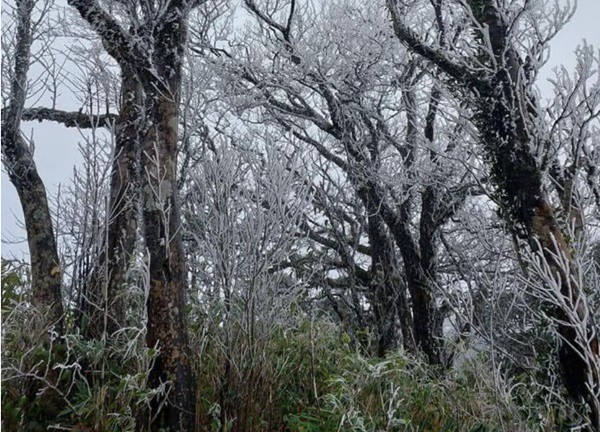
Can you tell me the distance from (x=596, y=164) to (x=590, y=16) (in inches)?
133

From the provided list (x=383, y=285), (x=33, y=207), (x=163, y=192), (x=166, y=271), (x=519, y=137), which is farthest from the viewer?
(x=383, y=285)

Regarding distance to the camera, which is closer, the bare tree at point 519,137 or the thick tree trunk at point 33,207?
the bare tree at point 519,137

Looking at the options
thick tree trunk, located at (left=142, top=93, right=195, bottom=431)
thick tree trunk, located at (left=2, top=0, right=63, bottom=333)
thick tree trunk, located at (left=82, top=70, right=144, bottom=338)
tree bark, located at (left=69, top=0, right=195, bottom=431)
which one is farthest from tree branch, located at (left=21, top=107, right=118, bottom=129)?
thick tree trunk, located at (left=142, top=93, right=195, bottom=431)

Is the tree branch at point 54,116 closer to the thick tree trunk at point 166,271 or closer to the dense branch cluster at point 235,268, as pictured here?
the dense branch cluster at point 235,268

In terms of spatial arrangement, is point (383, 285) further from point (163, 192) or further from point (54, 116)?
point (163, 192)

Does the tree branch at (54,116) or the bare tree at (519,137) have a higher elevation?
the tree branch at (54,116)

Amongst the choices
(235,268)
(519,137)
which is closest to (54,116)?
(235,268)

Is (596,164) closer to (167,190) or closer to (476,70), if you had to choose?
(476,70)

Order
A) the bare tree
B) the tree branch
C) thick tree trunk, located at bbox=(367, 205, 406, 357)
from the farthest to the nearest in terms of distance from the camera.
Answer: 1. thick tree trunk, located at bbox=(367, 205, 406, 357)
2. the tree branch
3. the bare tree

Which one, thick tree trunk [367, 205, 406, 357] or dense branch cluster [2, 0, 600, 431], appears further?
thick tree trunk [367, 205, 406, 357]

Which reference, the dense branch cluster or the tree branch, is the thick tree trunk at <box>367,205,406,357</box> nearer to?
the dense branch cluster

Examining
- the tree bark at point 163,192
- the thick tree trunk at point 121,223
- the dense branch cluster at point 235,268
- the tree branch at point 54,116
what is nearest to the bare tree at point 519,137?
the dense branch cluster at point 235,268

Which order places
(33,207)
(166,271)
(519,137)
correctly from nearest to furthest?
(166,271) < (519,137) < (33,207)

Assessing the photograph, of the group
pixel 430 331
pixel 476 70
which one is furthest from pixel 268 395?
pixel 430 331
